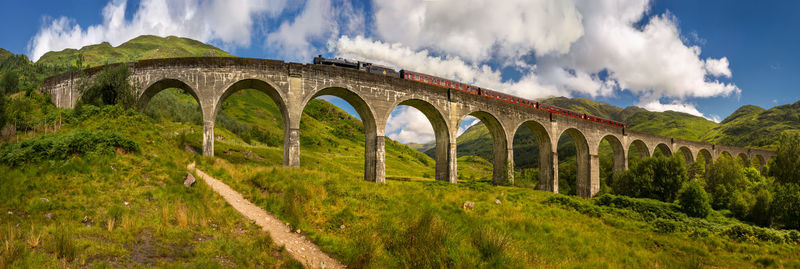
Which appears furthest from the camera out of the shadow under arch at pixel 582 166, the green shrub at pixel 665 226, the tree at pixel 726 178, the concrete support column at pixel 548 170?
the shadow under arch at pixel 582 166

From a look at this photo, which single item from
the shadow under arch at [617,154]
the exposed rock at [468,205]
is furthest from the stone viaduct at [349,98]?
the shadow under arch at [617,154]

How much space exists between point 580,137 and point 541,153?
710 centimetres

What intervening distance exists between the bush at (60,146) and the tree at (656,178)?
3873 centimetres

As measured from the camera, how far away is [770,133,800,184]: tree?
37406 millimetres

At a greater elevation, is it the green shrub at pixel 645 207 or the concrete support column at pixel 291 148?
the concrete support column at pixel 291 148

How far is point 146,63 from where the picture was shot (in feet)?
69.8

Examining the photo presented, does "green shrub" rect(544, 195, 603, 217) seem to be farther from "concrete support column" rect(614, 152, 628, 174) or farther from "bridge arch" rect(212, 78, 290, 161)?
"concrete support column" rect(614, 152, 628, 174)

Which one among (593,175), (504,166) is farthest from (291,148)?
(593,175)

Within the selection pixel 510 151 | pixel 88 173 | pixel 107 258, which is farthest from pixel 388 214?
pixel 510 151

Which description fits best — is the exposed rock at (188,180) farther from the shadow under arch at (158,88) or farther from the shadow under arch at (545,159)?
the shadow under arch at (545,159)

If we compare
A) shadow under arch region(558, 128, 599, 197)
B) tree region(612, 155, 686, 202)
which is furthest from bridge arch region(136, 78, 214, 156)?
shadow under arch region(558, 128, 599, 197)

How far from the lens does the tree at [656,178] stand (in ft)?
96.8

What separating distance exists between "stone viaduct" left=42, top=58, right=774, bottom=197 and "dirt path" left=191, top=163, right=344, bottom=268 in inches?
358

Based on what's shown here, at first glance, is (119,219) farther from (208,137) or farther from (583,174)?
(583,174)
